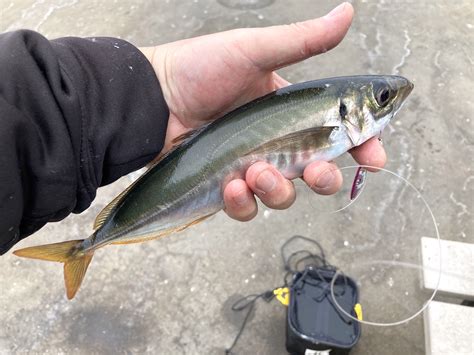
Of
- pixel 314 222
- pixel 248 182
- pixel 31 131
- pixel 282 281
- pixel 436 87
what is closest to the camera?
pixel 31 131

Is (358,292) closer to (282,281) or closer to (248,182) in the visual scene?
(282,281)

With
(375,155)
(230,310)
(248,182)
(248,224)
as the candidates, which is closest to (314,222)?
(248,224)

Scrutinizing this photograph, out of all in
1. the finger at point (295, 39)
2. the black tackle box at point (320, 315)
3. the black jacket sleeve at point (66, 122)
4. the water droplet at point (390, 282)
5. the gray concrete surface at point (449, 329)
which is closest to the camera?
the black jacket sleeve at point (66, 122)

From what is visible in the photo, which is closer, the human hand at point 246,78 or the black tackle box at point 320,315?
the human hand at point 246,78

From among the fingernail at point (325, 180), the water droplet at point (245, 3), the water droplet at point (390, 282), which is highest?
the fingernail at point (325, 180)

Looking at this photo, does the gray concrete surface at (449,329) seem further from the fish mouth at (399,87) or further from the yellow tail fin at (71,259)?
the yellow tail fin at (71,259)

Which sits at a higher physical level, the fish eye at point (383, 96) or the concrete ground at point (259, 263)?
the fish eye at point (383, 96)

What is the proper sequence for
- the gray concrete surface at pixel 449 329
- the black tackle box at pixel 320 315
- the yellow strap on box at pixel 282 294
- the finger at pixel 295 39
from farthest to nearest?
1. the yellow strap on box at pixel 282 294
2. the black tackle box at pixel 320 315
3. the gray concrete surface at pixel 449 329
4. the finger at pixel 295 39

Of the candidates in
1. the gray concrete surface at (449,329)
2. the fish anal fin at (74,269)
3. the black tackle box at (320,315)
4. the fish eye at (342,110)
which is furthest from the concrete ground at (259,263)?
the fish eye at (342,110)
